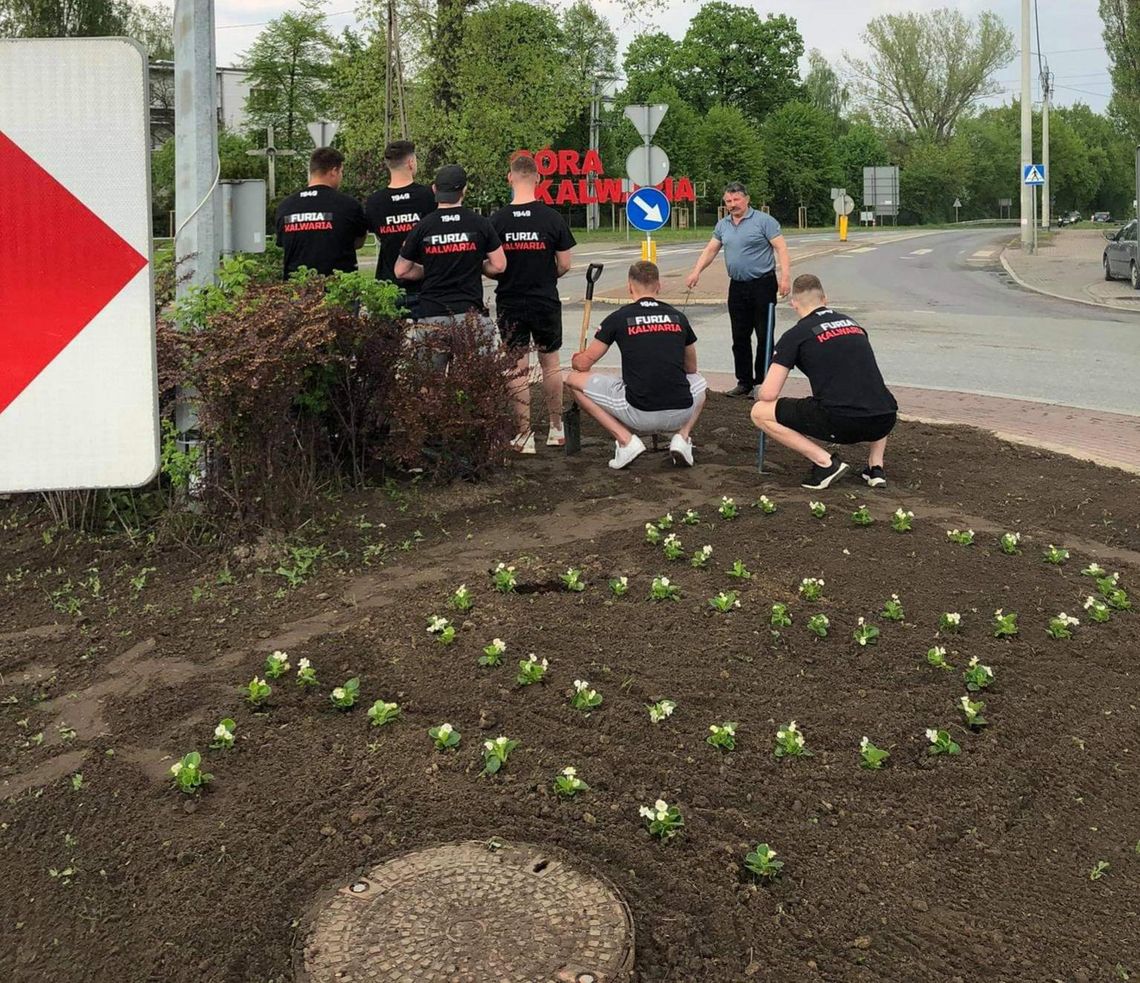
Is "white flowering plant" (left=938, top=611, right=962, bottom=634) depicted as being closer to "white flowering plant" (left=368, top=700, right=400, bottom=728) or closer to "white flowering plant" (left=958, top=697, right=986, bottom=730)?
"white flowering plant" (left=958, top=697, right=986, bottom=730)

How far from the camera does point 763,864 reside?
2.81 m

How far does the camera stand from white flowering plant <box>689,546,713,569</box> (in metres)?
Answer: 4.80

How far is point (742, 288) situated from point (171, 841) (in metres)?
7.50

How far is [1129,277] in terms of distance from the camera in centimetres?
2556

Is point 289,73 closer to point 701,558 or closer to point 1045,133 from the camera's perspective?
point 1045,133

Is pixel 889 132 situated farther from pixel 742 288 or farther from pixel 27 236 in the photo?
pixel 27 236

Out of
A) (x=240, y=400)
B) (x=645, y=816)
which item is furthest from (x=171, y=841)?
(x=240, y=400)

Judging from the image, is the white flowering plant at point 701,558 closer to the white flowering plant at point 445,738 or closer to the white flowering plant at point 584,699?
the white flowering plant at point 584,699

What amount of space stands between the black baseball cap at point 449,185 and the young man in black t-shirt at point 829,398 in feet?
6.53

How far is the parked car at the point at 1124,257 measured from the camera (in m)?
24.3

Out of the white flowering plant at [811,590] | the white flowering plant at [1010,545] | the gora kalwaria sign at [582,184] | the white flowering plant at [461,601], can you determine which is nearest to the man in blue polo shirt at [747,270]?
the white flowering plant at [1010,545]

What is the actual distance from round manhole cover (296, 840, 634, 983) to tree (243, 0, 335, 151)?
52.8 meters

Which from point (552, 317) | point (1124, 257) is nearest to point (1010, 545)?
point (552, 317)

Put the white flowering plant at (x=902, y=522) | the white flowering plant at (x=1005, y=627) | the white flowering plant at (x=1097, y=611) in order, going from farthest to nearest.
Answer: the white flowering plant at (x=902, y=522), the white flowering plant at (x=1097, y=611), the white flowering plant at (x=1005, y=627)
